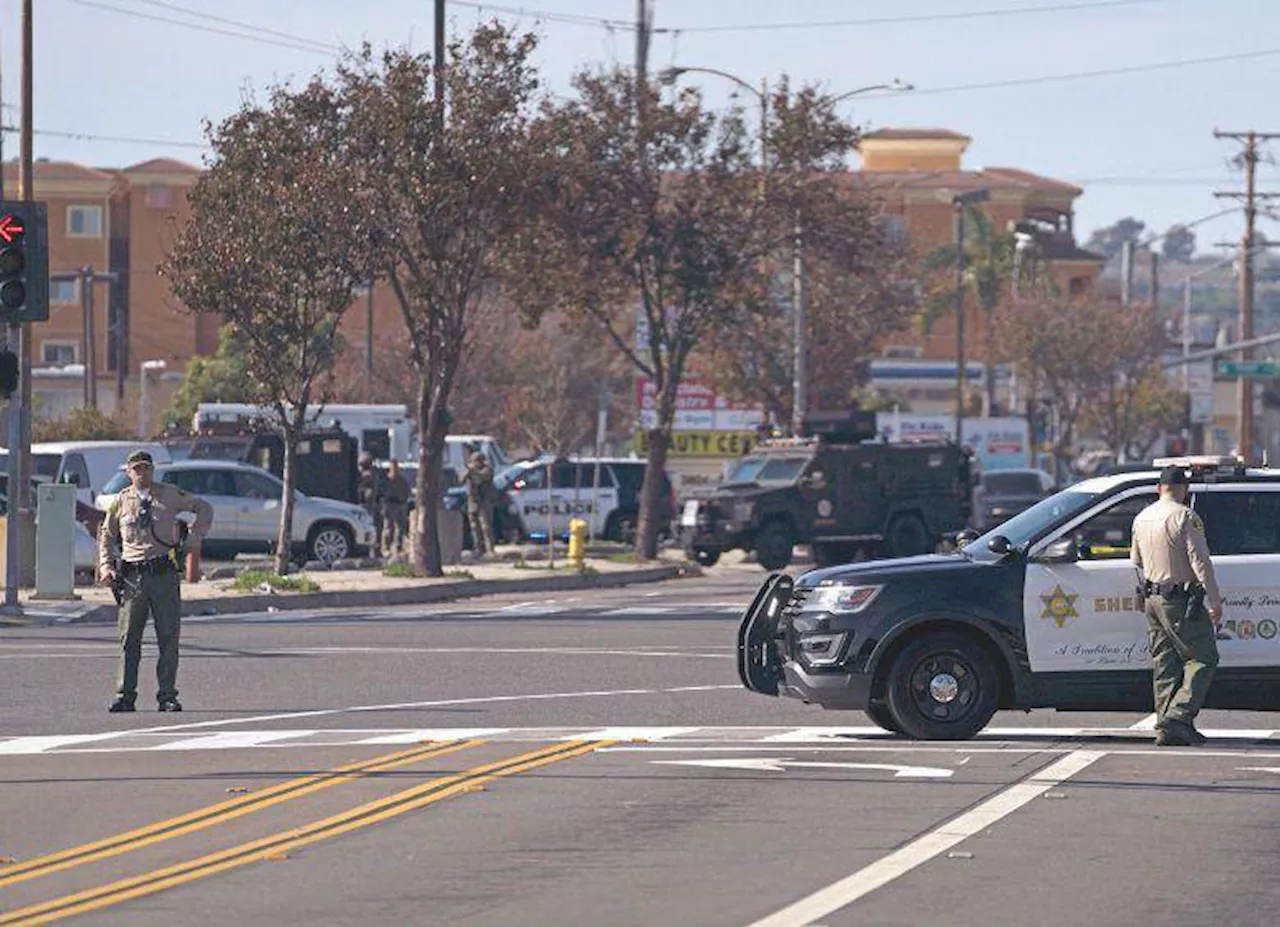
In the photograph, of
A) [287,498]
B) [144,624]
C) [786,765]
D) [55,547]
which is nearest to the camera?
[786,765]

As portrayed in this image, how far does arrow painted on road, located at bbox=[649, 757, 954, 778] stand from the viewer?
14414 millimetres

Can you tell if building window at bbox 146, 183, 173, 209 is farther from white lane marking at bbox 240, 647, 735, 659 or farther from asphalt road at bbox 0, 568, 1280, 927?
asphalt road at bbox 0, 568, 1280, 927

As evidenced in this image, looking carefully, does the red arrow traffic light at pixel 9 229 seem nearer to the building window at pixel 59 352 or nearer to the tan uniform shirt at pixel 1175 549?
the tan uniform shirt at pixel 1175 549

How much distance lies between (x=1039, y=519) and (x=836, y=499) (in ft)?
87.8

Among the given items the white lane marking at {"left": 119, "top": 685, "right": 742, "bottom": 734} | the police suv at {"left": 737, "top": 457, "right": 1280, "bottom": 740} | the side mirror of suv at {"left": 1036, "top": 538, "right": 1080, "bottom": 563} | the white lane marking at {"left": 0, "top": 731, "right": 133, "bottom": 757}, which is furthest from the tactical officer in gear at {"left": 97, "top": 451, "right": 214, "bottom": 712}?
the side mirror of suv at {"left": 1036, "top": 538, "right": 1080, "bottom": 563}

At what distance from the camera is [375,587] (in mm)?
34531

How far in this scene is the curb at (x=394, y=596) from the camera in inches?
1208

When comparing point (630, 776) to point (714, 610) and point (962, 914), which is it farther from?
point (714, 610)

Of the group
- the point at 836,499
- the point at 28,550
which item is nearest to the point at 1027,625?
the point at 28,550

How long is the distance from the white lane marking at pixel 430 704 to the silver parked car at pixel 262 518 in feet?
68.8

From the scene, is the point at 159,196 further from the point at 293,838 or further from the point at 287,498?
the point at 293,838

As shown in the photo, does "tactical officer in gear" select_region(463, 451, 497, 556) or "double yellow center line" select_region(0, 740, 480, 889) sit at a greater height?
"tactical officer in gear" select_region(463, 451, 497, 556)

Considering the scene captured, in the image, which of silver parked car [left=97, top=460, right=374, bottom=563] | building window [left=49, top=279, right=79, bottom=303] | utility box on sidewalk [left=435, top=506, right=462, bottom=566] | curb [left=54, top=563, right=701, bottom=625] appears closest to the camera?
curb [left=54, top=563, right=701, bottom=625]

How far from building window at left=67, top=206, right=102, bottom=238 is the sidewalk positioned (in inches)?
1964
